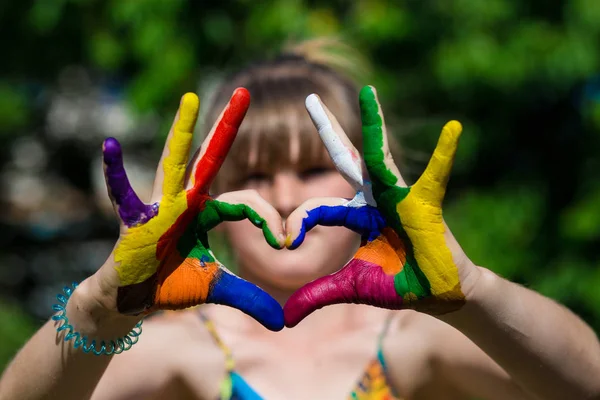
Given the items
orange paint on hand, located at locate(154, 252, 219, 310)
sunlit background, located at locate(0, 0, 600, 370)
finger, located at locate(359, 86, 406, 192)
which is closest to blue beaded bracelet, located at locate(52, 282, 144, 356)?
orange paint on hand, located at locate(154, 252, 219, 310)

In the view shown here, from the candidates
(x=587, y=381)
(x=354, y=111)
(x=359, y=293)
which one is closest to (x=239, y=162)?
(x=354, y=111)

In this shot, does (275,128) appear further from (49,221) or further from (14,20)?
(49,221)

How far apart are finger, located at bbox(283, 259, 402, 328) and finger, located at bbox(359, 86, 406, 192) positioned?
0.44 feet

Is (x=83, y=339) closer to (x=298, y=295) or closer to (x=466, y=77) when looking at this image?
(x=298, y=295)

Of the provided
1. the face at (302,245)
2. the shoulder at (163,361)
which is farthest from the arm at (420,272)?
the shoulder at (163,361)

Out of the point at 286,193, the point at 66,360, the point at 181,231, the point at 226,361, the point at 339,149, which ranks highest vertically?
the point at 339,149

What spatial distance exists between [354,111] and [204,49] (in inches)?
60.4

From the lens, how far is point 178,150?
1117 mm

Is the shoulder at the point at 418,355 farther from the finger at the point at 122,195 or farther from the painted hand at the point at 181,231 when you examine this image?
the finger at the point at 122,195

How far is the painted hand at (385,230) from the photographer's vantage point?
1099mm

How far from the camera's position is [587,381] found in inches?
49.6

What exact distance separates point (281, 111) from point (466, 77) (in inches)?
55.3

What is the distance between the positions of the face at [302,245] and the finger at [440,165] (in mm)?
453

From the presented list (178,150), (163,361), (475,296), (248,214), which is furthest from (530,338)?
(163,361)
